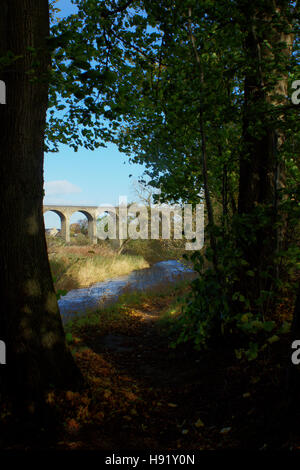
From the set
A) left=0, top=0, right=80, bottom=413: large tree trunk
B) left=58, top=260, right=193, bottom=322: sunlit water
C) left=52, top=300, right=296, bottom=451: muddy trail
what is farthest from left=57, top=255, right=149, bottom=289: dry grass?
left=0, top=0, right=80, bottom=413: large tree trunk

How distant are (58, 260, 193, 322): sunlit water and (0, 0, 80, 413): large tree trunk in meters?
4.18

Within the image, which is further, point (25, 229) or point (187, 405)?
point (187, 405)

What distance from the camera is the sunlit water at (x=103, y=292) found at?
938cm

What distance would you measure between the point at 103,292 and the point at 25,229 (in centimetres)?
888

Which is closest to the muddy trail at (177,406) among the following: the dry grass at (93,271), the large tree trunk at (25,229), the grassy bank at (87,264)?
the large tree trunk at (25,229)

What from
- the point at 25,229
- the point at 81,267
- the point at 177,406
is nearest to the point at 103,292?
the point at 81,267

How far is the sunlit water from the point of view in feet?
30.8

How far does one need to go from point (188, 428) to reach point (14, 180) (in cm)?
288

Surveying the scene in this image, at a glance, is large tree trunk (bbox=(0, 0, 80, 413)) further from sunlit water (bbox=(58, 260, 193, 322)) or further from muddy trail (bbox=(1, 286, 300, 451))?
sunlit water (bbox=(58, 260, 193, 322))

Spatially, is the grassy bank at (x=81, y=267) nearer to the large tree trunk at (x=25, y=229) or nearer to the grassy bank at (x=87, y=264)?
the grassy bank at (x=87, y=264)

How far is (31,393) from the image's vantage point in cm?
296

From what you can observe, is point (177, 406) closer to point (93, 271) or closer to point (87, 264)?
point (93, 271)

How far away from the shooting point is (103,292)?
11641 millimetres

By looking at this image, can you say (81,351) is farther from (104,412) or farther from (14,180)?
(14,180)
